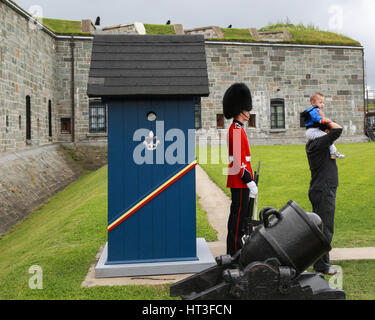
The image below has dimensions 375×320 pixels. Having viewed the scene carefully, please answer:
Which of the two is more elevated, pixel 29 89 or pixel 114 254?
pixel 29 89

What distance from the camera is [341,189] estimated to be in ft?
31.2

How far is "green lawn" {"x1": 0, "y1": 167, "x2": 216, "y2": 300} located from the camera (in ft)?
14.1

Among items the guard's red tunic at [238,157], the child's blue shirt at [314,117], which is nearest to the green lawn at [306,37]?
the child's blue shirt at [314,117]

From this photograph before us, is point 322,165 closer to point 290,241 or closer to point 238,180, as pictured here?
point 238,180

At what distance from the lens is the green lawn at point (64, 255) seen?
14.1ft

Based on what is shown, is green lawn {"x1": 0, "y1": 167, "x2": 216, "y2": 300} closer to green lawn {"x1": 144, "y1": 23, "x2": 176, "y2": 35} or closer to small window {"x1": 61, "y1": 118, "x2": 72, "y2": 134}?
small window {"x1": 61, "y1": 118, "x2": 72, "y2": 134}

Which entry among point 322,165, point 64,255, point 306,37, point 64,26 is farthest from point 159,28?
point 322,165

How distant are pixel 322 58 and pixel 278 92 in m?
3.44

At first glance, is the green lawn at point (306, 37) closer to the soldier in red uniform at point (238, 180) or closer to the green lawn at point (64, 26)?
the green lawn at point (64, 26)

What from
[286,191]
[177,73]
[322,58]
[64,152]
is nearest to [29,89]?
[64,152]

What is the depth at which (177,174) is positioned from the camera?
489cm

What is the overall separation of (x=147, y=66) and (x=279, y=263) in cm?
287

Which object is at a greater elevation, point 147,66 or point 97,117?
point 97,117

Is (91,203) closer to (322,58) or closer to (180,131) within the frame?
(180,131)
